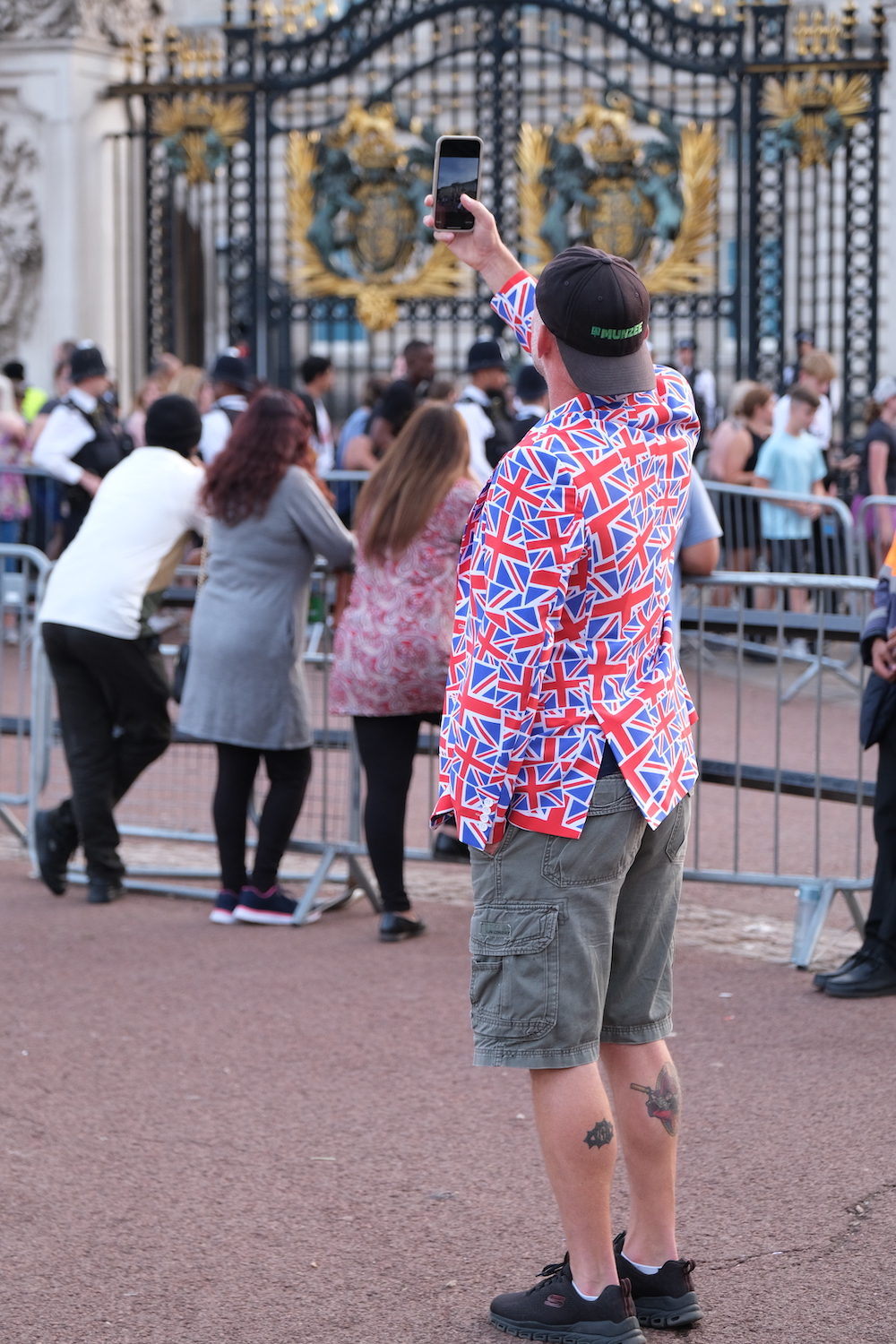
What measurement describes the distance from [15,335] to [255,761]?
893 centimetres

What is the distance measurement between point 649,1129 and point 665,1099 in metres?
0.06

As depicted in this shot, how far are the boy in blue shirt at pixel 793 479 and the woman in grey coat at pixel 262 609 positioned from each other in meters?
5.33

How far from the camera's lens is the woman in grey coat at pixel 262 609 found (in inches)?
220

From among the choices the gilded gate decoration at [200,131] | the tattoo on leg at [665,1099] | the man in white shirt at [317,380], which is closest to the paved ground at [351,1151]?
the tattoo on leg at [665,1099]

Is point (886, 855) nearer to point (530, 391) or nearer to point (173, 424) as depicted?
point (173, 424)

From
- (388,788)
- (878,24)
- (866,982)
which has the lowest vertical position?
(866,982)

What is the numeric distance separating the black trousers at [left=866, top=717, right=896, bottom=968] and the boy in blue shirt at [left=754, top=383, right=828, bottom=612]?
18.3 ft

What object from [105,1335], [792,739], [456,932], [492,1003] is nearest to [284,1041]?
[456,932]

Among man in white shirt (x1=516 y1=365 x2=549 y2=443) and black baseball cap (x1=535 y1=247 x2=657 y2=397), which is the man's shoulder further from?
black baseball cap (x1=535 y1=247 x2=657 y2=397)

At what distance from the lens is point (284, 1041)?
4.61 m

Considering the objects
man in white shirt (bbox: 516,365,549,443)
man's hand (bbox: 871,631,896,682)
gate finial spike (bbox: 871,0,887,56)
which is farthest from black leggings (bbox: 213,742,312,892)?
gate finial spike (bbox: 871,0,887,56)

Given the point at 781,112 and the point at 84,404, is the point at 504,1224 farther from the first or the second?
the point at 781,112

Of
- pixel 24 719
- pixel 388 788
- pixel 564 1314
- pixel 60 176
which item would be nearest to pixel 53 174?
pixel 60 176

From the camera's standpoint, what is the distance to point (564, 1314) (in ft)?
9.80
